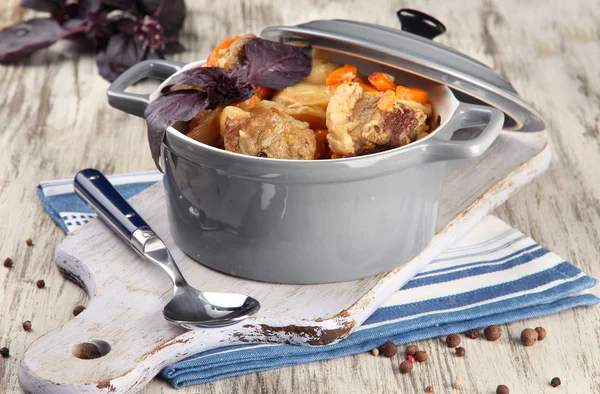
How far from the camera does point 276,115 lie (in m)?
2.14

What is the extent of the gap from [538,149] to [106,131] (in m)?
1.64

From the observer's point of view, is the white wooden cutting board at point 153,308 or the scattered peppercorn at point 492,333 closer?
the white wooden cutting board at point 153,308

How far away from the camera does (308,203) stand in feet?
6.96

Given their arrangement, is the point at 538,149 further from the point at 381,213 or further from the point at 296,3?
the point at 296,3

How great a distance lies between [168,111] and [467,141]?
749 mm

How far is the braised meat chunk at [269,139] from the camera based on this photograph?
2.12 metres

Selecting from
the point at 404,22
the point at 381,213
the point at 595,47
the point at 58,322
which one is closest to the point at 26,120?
the point at 58,322

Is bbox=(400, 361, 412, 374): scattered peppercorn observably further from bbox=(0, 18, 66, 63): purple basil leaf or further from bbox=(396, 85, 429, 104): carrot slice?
bbox=(0, 18, 66, 63): purple basil leaf

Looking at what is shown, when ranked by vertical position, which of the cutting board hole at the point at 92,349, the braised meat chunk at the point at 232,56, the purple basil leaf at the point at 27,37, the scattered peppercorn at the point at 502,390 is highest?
the braised meat chunk at the point at 232,56

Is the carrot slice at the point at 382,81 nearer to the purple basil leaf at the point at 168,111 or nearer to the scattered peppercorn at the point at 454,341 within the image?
the purple basil leaf at the point at 168,111

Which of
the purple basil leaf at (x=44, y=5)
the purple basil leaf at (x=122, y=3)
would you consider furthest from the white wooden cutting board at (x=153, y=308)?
the purple basil leaf at (x=44, y=5)

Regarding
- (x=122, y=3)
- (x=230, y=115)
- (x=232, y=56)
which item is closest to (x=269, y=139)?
(x=230, y=115)

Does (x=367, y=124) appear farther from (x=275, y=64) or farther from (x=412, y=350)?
(x=412, y=350)

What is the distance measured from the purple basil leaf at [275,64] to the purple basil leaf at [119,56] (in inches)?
57.8
